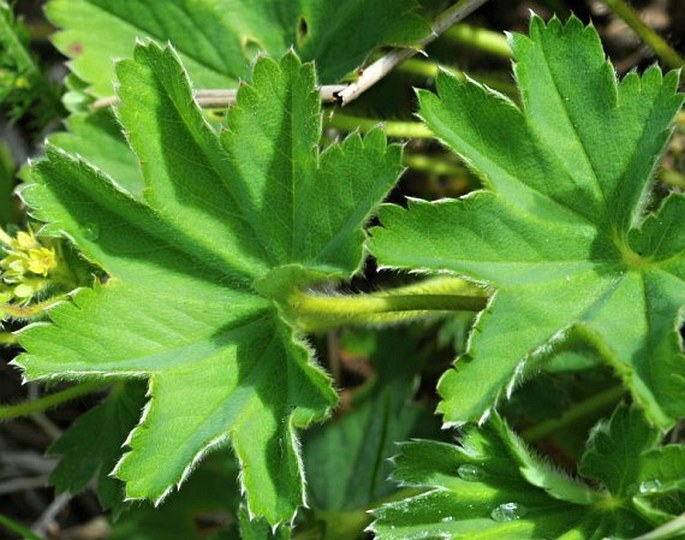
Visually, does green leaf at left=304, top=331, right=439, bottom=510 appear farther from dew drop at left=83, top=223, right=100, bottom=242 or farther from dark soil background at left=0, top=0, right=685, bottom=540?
dew drop at left=83, top=223, right=100, bottom=242

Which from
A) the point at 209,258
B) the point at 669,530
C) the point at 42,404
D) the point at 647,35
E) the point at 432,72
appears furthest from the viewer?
the point at 432,72

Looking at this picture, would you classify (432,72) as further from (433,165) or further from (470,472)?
(470,472)

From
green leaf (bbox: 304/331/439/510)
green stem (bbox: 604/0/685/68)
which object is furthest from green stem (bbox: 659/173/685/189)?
green leaf (bbox: 304/331/439/510)

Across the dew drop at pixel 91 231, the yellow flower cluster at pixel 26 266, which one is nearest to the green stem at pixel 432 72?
the dew drop at pixel 91 231

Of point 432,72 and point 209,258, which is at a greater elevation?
point 432,72

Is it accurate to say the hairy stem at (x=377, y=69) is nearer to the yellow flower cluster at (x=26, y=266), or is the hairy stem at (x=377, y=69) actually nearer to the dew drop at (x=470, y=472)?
the yellow flower cluster at (x=26, y=266)

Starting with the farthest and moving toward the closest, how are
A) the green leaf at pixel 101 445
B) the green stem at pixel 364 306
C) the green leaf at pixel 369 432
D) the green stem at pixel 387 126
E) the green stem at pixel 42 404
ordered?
1. the green leaf at pixel 369 432
2. the green stem at pixel 387 126
3. the green leaf at pixel 101 445
4. the green stem at pixel 42 404
5. the green stem at pixel 364 306

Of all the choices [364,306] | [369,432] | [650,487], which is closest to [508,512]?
[650,487]
